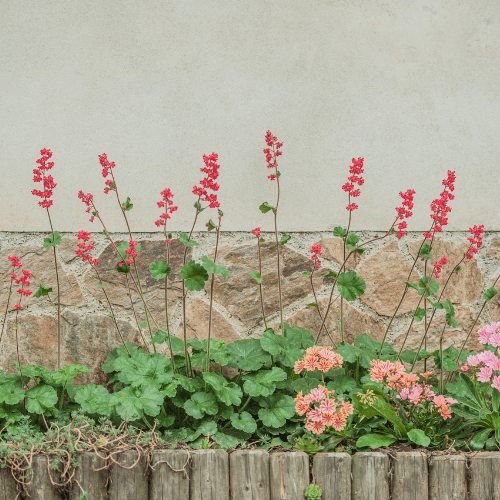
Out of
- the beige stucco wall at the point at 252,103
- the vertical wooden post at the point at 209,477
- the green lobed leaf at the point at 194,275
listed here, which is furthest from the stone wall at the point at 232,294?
the vertical wooden post at the point at 209,477

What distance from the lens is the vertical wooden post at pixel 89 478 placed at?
5.02 feet

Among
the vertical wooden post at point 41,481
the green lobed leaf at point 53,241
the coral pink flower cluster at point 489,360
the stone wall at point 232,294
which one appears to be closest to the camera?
the vertical wooden post at point 41,481

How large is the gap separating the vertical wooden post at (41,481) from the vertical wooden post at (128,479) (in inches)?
7.2

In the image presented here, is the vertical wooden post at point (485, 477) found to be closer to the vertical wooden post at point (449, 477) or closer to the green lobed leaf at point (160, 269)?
the vertical wooden post at point (449, 477)

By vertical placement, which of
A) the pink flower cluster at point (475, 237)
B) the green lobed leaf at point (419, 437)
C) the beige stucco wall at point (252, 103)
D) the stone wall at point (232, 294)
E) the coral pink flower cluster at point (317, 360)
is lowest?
the green lobed leaf at point (419, 437)

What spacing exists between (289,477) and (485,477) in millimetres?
622

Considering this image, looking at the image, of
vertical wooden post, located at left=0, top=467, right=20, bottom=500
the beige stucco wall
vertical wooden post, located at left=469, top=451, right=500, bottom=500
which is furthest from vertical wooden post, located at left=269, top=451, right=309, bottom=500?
the beige stucco wall

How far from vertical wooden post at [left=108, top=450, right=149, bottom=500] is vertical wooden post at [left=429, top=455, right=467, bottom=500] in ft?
3.02

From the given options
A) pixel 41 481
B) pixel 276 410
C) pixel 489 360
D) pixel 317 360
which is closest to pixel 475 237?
pixel 489 360

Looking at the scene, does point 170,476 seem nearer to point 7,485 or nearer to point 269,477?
point 269,477

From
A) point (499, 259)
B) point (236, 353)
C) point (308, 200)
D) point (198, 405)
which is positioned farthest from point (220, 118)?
point (499, 259)

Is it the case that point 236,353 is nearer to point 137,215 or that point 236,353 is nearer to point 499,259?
point 137,215

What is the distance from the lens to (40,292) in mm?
1797

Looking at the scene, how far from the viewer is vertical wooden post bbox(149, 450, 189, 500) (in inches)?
60.0
